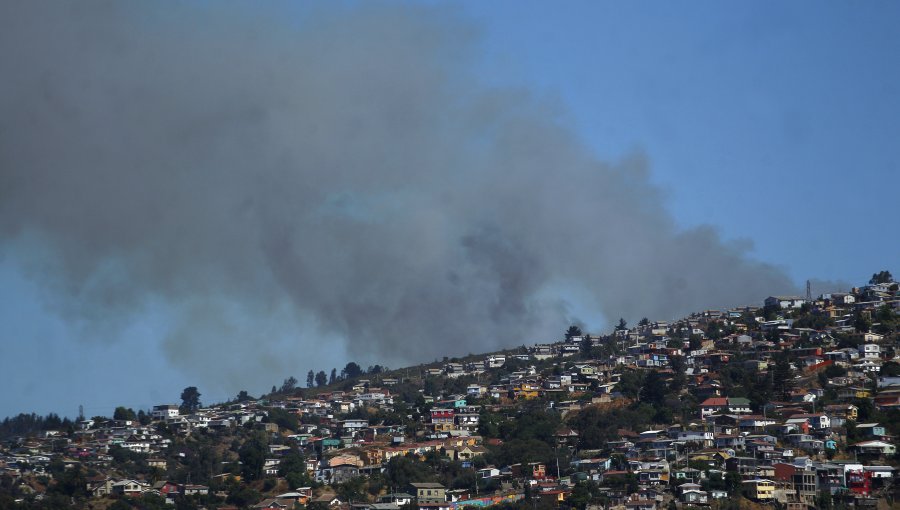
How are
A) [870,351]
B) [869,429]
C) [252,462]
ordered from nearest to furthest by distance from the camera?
[869,429]
[252,462]
[870,351]

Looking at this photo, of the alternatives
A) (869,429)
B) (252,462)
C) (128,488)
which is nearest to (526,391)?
(252,462)

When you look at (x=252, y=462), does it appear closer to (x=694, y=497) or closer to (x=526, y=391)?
(x=526, y=391)

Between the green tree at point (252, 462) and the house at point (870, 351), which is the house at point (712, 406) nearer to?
the house at point (870, 351)

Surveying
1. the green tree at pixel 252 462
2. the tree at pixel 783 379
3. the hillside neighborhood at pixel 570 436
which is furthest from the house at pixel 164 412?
the tree at pixel 783 379

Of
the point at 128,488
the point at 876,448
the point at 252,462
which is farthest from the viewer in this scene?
the point at 252,462

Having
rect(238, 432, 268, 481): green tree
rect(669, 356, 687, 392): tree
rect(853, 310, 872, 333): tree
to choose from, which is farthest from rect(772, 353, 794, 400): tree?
rect(238, 432, 268, 481): green tree

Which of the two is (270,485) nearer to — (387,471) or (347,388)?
(387,471)
